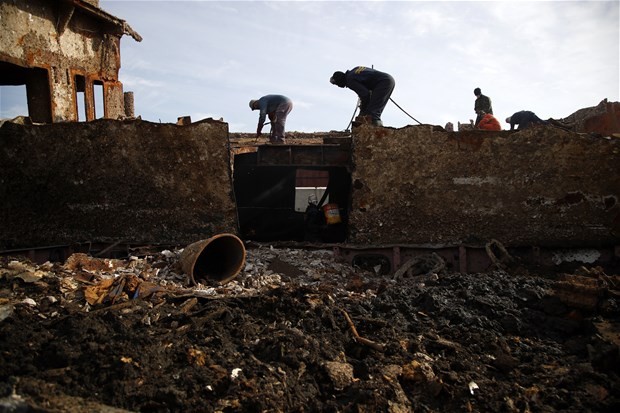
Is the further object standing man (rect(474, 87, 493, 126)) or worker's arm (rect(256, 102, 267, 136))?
standing man (rect(474, 87, 493, 126))

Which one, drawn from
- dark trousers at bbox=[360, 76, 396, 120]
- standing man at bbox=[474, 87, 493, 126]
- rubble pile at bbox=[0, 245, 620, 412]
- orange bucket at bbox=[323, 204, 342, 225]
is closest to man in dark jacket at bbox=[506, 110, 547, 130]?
standing man at bbox=[474, 87, 493, 126]

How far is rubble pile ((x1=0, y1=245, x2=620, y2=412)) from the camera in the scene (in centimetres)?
262

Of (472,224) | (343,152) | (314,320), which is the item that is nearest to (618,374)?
(314,320)

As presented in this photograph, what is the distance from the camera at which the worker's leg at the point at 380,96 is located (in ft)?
24.9

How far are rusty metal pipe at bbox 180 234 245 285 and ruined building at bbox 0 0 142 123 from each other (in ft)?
17.8

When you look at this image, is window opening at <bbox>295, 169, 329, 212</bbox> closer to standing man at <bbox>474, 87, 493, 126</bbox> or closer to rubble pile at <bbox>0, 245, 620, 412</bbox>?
standing man at <bbox>474, 87, 493, 126</bbox>

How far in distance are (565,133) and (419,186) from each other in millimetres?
1901

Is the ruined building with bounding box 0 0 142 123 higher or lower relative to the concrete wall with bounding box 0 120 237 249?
higher

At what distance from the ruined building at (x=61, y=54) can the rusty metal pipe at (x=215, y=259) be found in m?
5.43

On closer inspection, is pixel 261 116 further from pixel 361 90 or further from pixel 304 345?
pixel 304 345

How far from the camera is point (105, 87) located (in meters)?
10.3

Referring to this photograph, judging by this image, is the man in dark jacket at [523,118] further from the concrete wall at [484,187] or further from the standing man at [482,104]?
the concrete wall at [484,187]

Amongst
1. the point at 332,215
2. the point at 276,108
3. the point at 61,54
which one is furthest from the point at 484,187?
the point at 61,54

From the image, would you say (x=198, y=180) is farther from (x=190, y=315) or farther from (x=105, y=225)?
(x=190, y=315)
